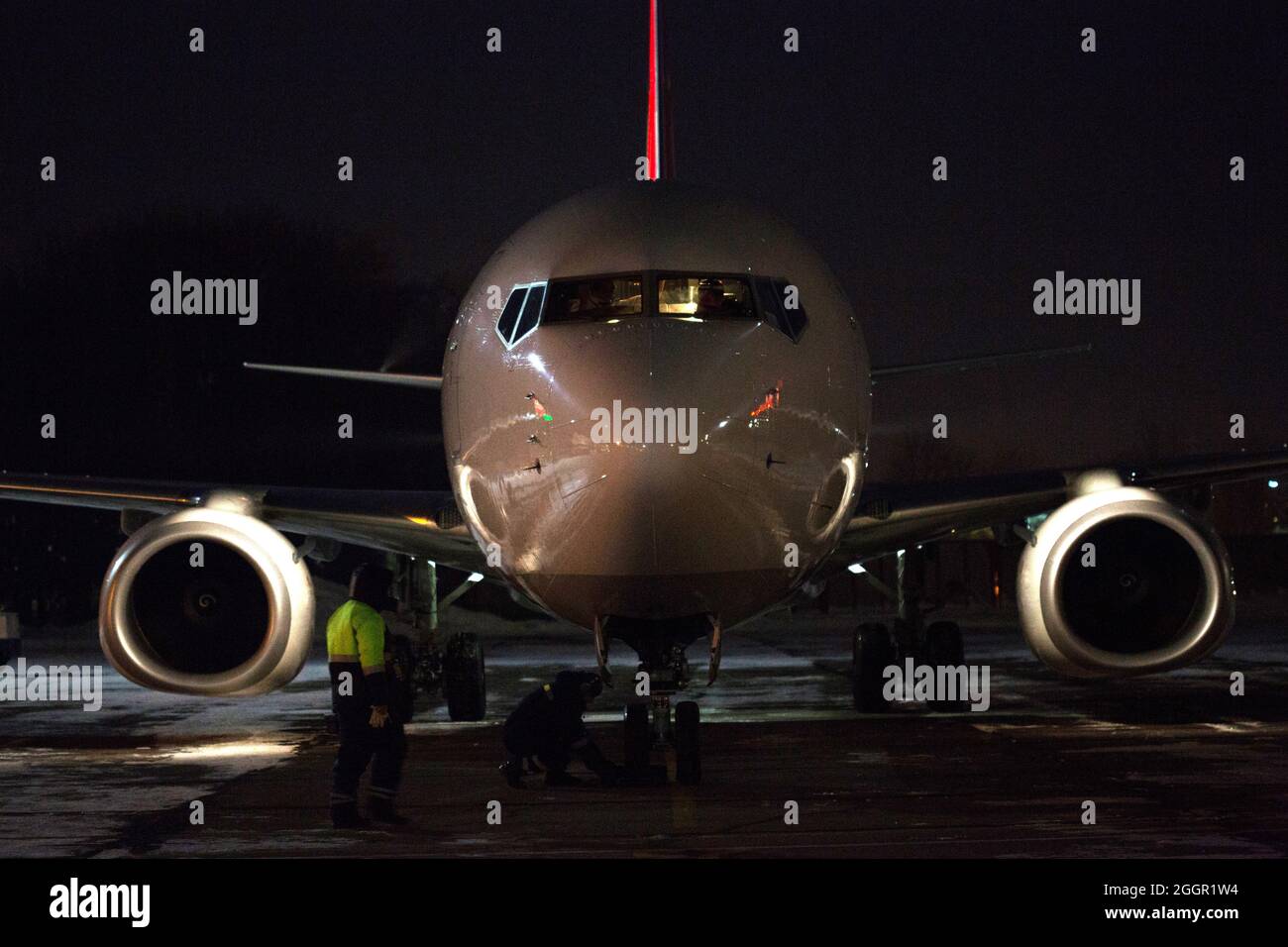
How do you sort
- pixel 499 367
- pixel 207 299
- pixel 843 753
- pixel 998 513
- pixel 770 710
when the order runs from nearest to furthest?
pixel 499 367
pixel 843 753
pixel 998 513
pixel 770 710
pixel 207 299

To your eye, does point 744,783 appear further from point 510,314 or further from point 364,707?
point 510,314

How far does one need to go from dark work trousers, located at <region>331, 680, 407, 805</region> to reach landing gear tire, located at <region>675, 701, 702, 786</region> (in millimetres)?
1815

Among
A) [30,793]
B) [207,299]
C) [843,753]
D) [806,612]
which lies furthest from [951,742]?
[207,299]

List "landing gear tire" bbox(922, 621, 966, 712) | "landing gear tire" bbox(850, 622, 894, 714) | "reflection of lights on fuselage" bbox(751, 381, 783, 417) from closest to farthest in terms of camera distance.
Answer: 1. "reflection of lights on fuselage" bbox(751, 381, 783, 417)
2. "landing gear tire" bbox(850, 622, 894, 714)
3. "landing gear tire" bbox(922, 621, 966, 712)

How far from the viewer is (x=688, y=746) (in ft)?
34.7

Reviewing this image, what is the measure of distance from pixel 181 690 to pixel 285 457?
34.7 metres

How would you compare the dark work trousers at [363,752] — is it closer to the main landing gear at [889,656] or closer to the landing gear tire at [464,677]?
the landing gear tire at [464,677]

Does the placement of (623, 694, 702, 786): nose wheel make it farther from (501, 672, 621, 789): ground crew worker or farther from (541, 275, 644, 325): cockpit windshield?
(541, 275, 644, 325): cockpit windshield

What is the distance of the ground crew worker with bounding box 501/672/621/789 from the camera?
34.6 feet

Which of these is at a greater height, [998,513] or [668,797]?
[998,513]

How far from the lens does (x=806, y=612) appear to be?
4506 cm

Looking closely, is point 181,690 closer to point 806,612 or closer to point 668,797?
point 668,797

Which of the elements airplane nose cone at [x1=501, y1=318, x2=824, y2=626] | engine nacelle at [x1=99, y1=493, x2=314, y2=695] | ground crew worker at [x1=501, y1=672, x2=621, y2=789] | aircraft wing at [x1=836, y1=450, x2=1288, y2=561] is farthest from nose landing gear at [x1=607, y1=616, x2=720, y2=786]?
engine nacelle at [x1=99, y1=493, x2=314, y2=695]

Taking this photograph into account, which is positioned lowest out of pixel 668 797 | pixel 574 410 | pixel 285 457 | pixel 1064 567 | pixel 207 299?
pixel 668 797
